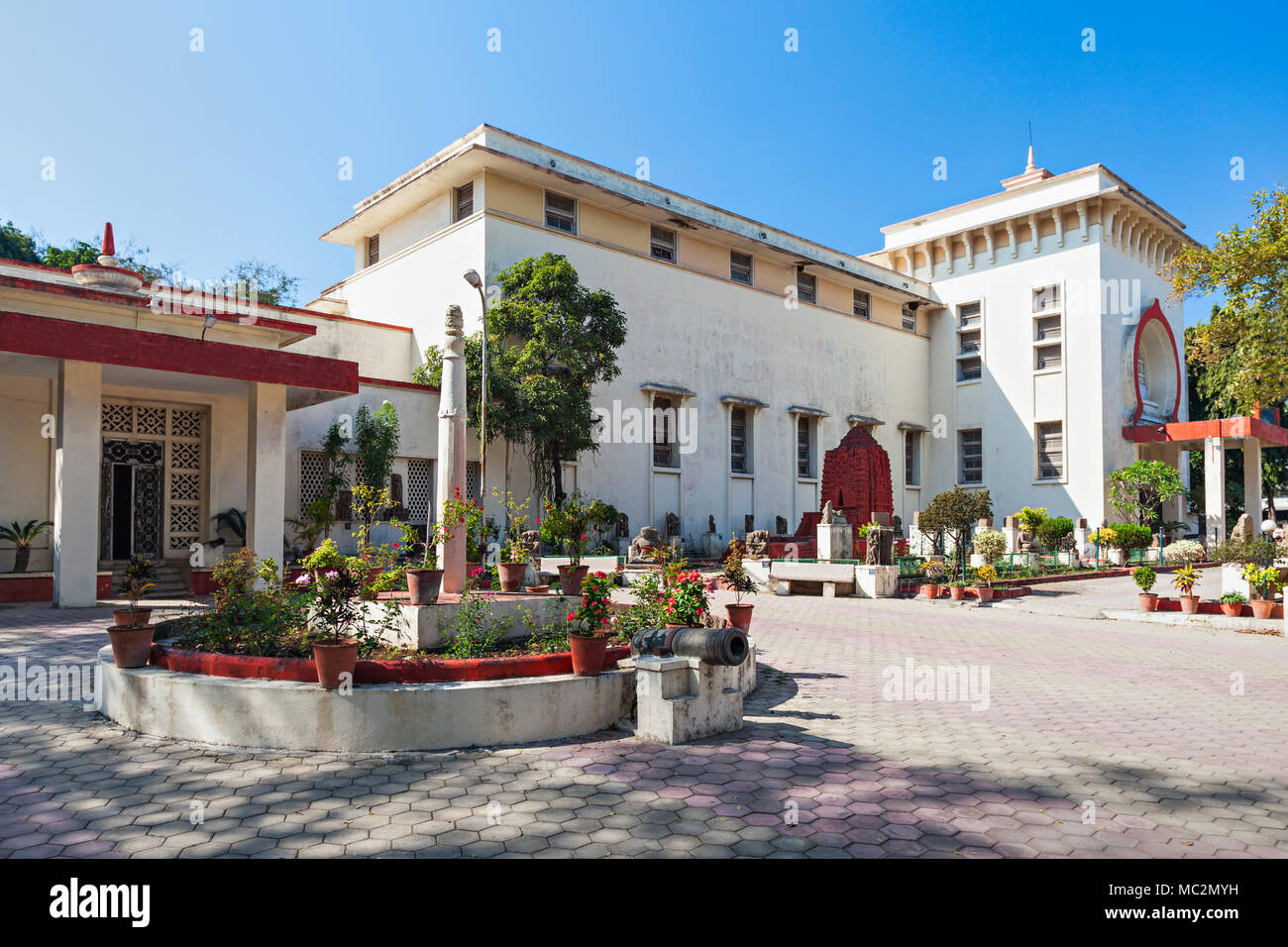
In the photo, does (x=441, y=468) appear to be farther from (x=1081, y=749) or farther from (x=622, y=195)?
(x=622, y=195)

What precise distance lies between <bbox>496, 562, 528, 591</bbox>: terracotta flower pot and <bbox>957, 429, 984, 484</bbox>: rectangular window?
28.6m

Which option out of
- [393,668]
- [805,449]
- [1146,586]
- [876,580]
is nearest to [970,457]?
[805,449]

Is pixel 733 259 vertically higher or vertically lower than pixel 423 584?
higher

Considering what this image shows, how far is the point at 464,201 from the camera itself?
71.5 ft

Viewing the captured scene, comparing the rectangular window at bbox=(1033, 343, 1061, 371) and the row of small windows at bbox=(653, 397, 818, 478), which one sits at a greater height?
the rectangular window at bbox=(1033, 343, 1061, 371)

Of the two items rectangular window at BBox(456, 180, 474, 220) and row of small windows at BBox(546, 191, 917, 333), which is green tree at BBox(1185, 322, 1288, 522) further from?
rectangular window at BBox(456, 180, 474, 220)

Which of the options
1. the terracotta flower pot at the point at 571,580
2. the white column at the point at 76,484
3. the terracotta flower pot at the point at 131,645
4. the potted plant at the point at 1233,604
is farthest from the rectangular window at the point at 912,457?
the terracotta flower pot at the point at 131,645

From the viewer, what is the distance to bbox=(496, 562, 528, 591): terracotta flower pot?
815 cm

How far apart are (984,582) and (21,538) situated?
17.8 m

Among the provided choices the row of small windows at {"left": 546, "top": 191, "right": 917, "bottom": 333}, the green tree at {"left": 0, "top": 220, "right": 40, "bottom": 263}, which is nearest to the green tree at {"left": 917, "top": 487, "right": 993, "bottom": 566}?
the row of small windows at {"left": 546, "top": 191, "right": 917, "bottom": 333}

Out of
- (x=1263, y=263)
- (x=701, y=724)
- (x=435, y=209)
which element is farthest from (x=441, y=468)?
(x=435, y=209)

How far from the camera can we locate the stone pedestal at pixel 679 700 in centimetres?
554

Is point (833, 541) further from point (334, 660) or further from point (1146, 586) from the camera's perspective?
point (334, 660)
